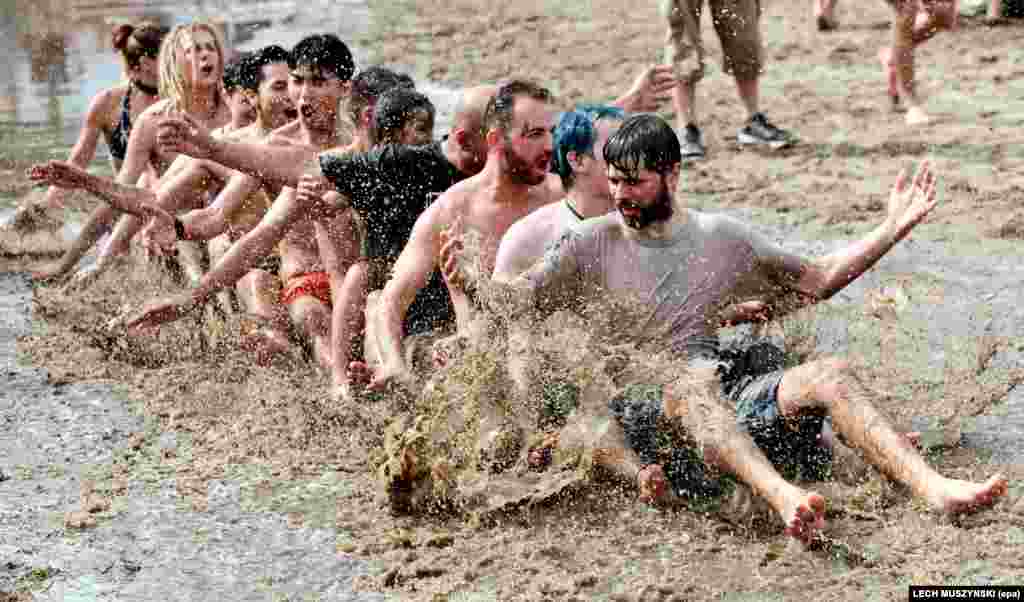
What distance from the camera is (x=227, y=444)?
20.0ft

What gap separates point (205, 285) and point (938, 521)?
3187 mm

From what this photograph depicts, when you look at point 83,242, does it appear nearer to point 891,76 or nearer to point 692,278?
point 692,278

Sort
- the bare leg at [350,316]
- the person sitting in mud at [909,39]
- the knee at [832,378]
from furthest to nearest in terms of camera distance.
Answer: the person sitting in mud at [909,39] < the bare leg at [350,316] < the knee at [832,378]

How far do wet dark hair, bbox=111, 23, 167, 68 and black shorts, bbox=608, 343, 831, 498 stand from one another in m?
4.73

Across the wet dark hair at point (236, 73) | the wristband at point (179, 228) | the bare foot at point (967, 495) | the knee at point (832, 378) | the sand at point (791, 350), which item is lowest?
the sand at point (791, 350)

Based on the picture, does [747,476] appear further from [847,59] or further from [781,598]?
[847,59]

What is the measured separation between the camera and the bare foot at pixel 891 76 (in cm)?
1120

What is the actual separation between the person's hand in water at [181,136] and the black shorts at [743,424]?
6.33ft

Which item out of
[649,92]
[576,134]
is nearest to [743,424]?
[576,134]

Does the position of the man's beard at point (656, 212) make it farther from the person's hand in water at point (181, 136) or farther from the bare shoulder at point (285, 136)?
the bare shoulder at point (285, 136)

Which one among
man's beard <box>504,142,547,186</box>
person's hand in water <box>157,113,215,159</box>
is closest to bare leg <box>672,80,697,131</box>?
man's beard <box>504,142,547,186</box>

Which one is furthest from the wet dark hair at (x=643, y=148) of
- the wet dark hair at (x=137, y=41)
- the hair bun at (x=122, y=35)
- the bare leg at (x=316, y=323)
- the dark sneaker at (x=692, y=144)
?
the dark sneaker at (x=692, y=144)

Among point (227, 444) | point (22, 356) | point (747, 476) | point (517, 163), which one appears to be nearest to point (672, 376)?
point (747, 476)

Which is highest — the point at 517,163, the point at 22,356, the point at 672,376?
the point at 517,163
